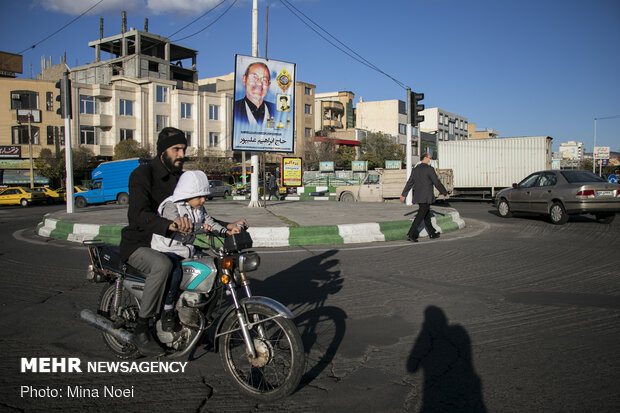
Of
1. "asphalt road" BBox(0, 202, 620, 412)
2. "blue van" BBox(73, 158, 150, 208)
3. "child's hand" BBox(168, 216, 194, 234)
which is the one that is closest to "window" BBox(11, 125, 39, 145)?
"blue van" BBox(73, 158, 150, 208)

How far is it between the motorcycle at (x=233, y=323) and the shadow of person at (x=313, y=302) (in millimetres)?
368

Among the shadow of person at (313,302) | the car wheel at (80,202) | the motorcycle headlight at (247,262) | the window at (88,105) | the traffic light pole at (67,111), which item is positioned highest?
the window at (88,105)

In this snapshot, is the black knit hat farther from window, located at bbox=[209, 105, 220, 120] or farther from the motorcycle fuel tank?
window, located at bbox=[209, 105, 220, 120]

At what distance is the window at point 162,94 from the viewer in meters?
54.9

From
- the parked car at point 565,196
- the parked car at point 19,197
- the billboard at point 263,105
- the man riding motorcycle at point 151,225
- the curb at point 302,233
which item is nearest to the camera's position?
the man riding motorcycle at point 151,225

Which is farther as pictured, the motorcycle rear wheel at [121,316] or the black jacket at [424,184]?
the black jacket at [424,184]

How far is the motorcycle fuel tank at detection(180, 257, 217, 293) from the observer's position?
3232mm

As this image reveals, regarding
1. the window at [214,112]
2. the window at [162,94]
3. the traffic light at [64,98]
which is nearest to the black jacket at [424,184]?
the traffic light at [64,98]

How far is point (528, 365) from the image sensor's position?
11.5 feet

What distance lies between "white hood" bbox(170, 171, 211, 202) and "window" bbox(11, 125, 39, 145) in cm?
5438

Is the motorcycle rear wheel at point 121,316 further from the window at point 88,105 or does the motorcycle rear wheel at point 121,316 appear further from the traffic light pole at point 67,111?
the window at point 88,105

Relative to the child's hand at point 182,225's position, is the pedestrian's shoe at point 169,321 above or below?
below

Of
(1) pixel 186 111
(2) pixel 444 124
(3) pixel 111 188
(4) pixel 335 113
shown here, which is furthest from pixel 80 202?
(2) pixel 444 124

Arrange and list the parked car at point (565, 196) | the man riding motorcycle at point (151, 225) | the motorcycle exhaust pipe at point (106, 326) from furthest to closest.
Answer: the parked car at point (565, 196), the motorcycle exhaust pipe at point (106, 326), the man riding motorcycle at point (151, 225)
